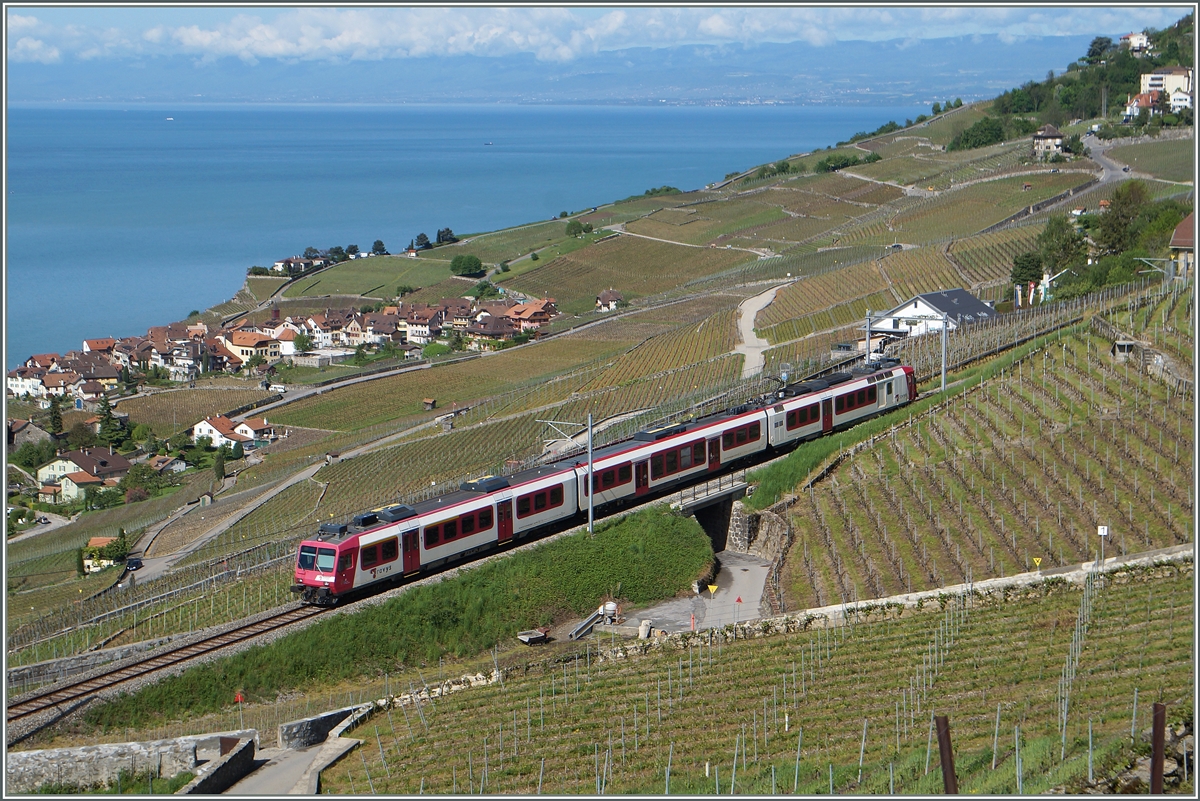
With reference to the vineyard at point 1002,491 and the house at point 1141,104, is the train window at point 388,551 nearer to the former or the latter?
the vineyard at point 1002,491

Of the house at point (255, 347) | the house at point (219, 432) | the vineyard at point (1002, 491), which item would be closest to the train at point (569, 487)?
the vineyard at point (1002, 491)

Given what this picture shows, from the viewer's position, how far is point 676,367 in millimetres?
62531

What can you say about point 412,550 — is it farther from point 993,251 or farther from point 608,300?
point 608,300

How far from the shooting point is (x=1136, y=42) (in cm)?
17475

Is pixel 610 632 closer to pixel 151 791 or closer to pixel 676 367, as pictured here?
pixel 151 791

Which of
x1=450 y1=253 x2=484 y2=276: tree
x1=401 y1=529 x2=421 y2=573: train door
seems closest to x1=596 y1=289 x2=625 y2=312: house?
x1=450 y1=253 x2=484 y2=276: tree

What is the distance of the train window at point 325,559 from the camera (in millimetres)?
27422

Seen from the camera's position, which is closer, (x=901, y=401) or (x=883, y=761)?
(x=883, y=761)

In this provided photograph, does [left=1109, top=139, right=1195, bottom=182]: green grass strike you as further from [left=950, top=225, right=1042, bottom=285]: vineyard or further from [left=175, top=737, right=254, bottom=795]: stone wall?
[left=175, top=737, right=254, bottom=795]: stone wall

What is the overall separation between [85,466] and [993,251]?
57332 millimetres

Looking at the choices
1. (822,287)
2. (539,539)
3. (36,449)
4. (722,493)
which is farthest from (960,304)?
(36,449)

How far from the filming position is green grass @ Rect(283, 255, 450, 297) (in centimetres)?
13950

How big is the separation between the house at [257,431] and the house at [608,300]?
34253mm

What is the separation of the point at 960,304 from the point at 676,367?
46.2 ft
